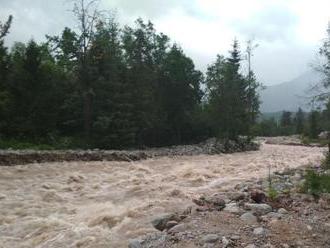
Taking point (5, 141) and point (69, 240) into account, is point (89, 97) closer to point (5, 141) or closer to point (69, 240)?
point (5, 141)

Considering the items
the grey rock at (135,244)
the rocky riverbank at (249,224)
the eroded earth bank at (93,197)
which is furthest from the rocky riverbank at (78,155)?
the grey rock at (135,244)

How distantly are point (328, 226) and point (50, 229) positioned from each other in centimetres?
507

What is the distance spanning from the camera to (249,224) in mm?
7773

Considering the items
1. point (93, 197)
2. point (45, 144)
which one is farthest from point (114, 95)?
point (93, 197)

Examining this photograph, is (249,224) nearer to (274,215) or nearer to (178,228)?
(274,215)

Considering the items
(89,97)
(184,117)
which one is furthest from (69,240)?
(184,117)

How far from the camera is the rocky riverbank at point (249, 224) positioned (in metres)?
6.98

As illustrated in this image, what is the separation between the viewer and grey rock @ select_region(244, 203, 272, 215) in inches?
334

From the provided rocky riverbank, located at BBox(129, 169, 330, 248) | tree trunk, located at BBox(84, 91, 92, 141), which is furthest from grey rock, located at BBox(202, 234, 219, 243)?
tree trunk, located at BBox(84, 91, 92, 141)

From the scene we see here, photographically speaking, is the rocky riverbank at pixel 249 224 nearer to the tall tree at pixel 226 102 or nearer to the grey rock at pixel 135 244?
the grey rock at pixel 135 244

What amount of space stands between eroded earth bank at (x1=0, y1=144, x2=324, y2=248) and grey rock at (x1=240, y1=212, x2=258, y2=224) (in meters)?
1.57

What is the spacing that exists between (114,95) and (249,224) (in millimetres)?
23439

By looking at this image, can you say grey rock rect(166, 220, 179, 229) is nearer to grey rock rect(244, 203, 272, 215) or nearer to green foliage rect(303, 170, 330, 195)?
grey rock rect(244, 203, 272, 215)

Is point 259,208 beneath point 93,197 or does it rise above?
above
